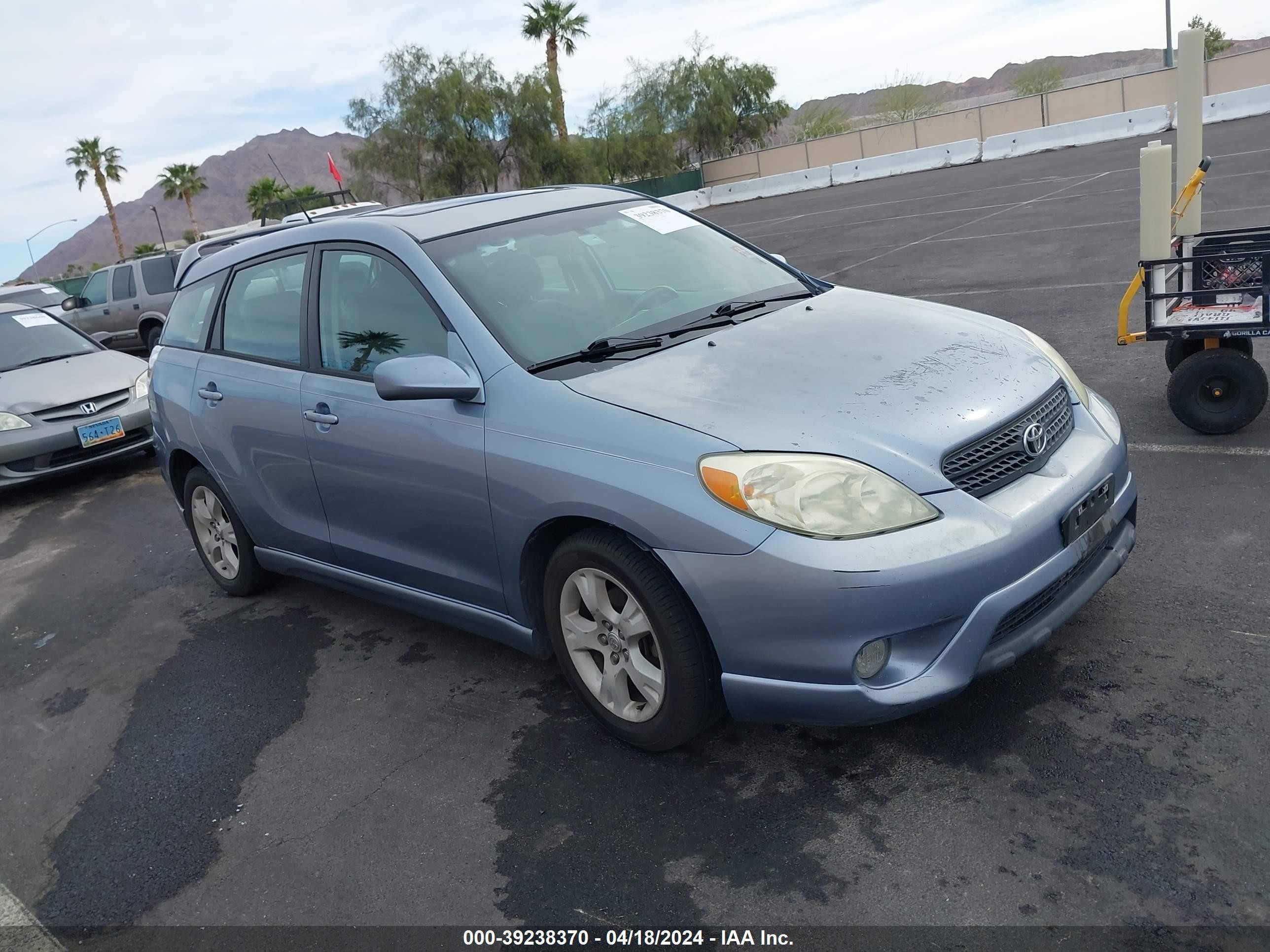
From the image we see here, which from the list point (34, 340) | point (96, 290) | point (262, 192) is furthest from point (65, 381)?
point (262, 192)

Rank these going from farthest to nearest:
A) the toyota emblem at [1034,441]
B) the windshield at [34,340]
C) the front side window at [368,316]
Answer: the windshield at [34,340] < the front side window at [368,316] < the toyota emblem at [1034,441]

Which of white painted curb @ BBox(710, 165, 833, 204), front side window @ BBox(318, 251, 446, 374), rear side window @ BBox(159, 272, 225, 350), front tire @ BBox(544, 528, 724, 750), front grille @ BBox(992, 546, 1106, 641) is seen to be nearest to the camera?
front grille @ BBox(992, 546, 1106, 641)

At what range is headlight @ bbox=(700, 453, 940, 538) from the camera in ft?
9.55

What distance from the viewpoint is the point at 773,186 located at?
115ft

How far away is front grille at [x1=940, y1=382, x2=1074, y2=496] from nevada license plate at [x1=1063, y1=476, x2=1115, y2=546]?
0.17m

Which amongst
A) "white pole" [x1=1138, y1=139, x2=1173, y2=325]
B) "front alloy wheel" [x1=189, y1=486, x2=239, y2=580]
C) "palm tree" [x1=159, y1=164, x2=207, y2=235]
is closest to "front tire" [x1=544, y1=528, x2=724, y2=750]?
"front alloy wheel" [x1=189, y1=486, x2=239, y2=580]

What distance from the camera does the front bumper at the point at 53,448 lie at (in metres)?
8.62

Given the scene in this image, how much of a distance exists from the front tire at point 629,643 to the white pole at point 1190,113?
185 inches

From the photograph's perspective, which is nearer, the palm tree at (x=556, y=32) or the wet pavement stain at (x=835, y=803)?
the wet pavement stain at (x=835, y=803)

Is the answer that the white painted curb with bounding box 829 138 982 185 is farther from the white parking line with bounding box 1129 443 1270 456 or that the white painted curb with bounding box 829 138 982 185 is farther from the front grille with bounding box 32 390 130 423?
the white parking line with bounding box 1129 443 1270 456

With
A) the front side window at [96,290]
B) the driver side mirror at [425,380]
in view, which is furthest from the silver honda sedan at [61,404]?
the front side window at [96,290]

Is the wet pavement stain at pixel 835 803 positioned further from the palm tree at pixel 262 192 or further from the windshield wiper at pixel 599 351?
the palm tree at pixel 262 192

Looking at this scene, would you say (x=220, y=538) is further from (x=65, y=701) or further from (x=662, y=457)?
(x=662, y=457)

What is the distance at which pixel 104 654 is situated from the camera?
5262 mm
